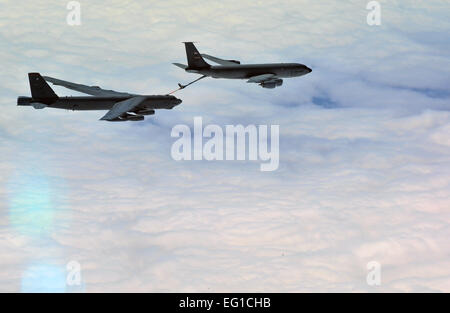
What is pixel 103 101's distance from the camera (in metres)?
120

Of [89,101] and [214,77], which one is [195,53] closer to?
[214,77]

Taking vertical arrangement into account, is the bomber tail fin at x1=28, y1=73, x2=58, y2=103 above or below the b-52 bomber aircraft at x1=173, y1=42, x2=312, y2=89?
below

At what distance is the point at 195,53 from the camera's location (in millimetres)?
137750

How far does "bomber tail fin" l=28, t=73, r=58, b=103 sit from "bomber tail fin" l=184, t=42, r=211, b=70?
94.7 feet

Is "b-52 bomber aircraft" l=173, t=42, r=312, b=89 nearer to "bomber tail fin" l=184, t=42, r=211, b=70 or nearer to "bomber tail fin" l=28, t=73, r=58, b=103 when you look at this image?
"bomber tail fin" l=184, t=42, r=211, b=70

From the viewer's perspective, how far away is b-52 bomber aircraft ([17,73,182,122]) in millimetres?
116881

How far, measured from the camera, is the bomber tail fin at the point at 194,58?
138m

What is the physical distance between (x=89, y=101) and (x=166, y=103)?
42.1ft

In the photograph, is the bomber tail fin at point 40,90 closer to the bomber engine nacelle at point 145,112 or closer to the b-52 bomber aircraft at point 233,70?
the bomber engine nacelle at point 145,112

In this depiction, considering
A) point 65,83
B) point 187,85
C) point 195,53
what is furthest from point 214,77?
point 65,83

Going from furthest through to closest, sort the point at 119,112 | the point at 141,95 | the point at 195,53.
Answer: the point at 195,53, the point at 141,95, the point at 119,112

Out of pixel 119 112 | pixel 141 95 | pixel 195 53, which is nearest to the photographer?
pixel 119 112

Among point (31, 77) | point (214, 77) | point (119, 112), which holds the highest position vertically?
point (214, 77)

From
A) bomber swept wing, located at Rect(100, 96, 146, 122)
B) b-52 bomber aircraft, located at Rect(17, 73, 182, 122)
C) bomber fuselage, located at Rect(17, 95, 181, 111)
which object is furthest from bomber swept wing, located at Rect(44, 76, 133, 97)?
bomber swept wing, located at Rect(100, 96, 146, 122)
